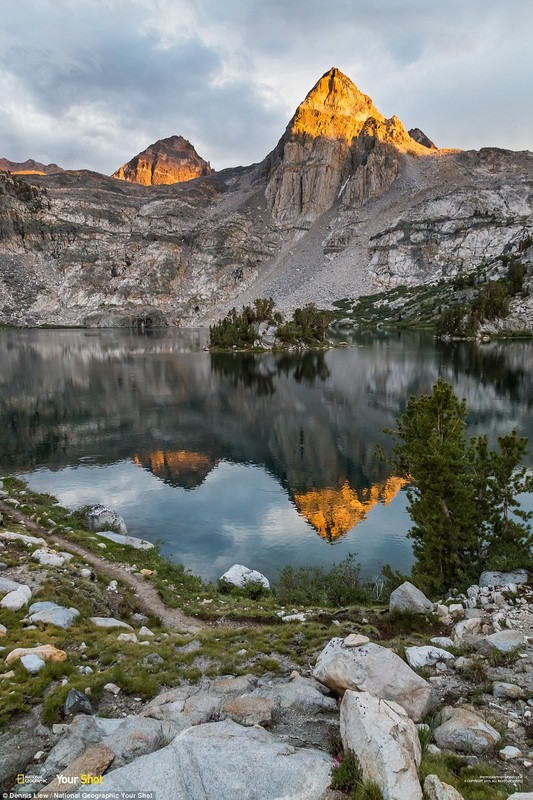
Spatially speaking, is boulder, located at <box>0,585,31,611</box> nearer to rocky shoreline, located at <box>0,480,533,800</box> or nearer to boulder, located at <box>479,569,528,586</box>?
rocky shoreline, located at <box>0,480,533,800</box>

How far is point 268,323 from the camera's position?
498 feet

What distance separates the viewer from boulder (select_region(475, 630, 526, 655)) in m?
11.2

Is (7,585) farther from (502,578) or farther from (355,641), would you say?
(502,578)

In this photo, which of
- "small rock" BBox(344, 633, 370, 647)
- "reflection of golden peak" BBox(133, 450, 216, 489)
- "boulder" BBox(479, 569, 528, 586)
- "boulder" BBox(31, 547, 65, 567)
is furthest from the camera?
"reflection of golden peak" BBox(133, 450, 216, 489)

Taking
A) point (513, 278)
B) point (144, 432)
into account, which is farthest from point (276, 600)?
point (513, 278)

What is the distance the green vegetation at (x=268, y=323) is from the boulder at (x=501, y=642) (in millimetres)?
134297

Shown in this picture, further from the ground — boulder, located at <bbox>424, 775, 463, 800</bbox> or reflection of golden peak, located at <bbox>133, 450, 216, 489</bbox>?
boulder, located at <bbox>424, 775, 463, 800</bbox>

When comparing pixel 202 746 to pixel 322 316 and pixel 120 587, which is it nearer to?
pixel 120 587

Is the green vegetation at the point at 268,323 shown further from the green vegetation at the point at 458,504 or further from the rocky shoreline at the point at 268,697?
the rocky shoreline at the point at 268,697

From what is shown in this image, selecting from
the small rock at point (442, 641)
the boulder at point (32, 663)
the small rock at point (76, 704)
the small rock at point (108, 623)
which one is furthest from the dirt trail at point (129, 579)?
the small rock at point (442, 641)

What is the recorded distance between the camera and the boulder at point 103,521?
87.8 ft

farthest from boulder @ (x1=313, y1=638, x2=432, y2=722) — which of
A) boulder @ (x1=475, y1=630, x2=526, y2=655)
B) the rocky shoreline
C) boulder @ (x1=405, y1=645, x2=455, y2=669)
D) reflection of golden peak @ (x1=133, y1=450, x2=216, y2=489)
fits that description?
reflection of golden peak @ (x1=133, y1=450, x2=216, y2=489)

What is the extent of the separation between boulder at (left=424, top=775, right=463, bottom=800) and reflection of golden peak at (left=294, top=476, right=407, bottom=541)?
71.2ft

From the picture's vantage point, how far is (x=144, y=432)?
51.3 metres
